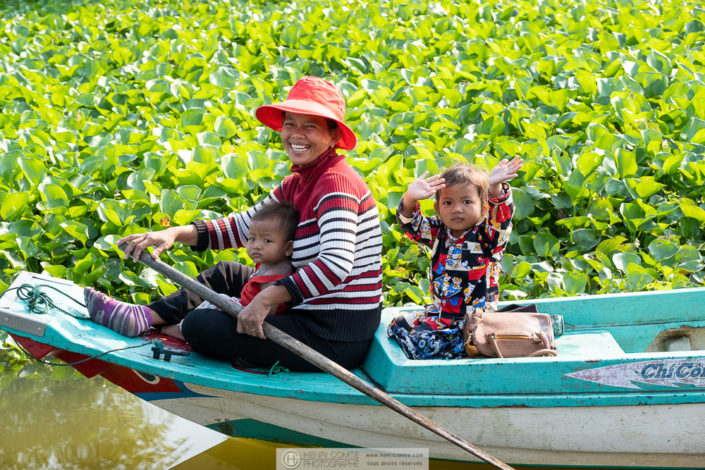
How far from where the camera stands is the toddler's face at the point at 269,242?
9.54 feet

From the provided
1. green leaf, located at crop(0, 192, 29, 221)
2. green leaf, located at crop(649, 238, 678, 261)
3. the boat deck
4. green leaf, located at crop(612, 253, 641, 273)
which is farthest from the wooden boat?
green leaf, located at crop(0, 192, 29, 221)

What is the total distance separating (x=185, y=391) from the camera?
3025 mm

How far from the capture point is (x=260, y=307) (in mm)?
2734

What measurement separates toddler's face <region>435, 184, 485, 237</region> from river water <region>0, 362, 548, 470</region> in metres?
0.88

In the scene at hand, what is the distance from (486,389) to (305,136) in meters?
1.04

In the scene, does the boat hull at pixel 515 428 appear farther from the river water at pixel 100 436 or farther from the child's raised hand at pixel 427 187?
the child's raised hand at pixel 427 187

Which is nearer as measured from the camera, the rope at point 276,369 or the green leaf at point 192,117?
the rope at point 276,369

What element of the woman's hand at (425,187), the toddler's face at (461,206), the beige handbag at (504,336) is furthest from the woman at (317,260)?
the beige handbag at (504,336)

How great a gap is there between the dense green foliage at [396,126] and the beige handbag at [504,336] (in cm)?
109

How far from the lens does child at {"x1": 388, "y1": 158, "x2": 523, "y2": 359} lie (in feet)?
9.56

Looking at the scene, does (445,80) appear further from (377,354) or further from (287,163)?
(377,354)

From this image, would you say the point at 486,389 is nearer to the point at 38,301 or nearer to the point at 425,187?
the point at 425,187

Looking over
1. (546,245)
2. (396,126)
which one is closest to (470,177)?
(546,245)

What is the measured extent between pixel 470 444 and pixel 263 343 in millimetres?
775
